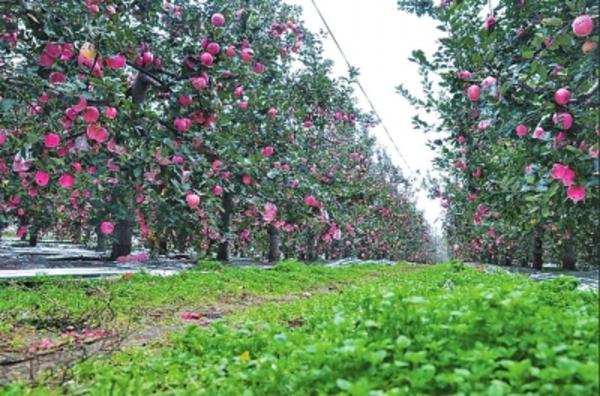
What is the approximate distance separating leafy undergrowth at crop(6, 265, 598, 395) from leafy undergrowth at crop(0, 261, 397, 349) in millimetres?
1316

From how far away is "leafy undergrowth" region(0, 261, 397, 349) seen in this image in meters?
4.29

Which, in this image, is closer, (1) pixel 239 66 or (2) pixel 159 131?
(2) pixel 159 131

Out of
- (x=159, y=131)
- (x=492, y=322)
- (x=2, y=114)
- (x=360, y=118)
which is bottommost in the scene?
(x=492, y=322)

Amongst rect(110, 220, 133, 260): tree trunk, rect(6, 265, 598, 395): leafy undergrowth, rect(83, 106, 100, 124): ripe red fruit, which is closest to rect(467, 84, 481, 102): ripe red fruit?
rect(6, 265, 598, 395): leafy undergrowth

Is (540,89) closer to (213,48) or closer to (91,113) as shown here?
(213,48)

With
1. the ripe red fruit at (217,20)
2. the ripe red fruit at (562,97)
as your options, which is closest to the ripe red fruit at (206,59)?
the ripe red fruit at (217,20)

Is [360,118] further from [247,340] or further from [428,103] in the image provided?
[247,340]

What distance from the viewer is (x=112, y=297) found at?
16.1 feet

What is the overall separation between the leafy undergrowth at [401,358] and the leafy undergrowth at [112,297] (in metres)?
1.32

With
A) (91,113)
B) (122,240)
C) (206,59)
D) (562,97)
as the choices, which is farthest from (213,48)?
(122,240)

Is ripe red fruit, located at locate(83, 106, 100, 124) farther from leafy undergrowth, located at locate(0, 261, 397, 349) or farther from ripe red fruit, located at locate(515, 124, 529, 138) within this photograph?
ripe red fruit, located at locate(515, 124, 529, 138)

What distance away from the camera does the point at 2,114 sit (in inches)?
235

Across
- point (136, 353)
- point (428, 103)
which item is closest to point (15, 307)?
point (136, 353)

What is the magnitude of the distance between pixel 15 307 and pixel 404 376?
4128 millimetres
